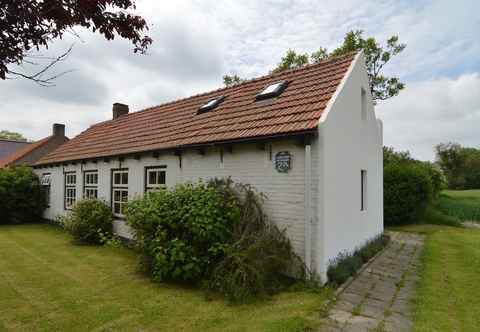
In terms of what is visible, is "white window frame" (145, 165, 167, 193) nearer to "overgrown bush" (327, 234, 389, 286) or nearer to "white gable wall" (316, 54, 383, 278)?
"white gable wall" (316, 54, 383, 278)

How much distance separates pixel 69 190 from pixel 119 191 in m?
4.91

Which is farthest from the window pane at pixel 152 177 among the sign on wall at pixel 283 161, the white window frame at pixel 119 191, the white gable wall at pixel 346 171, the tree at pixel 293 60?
the tree at pixel 293 60

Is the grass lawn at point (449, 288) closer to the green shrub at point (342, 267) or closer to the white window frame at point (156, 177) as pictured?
the green shrub at point (342, 267)

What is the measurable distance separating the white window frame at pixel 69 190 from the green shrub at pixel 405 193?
48.0 ft

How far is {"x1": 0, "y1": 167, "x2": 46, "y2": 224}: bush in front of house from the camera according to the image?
50.4 feet

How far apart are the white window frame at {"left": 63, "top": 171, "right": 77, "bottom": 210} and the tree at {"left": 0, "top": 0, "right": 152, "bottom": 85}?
38.5 feet

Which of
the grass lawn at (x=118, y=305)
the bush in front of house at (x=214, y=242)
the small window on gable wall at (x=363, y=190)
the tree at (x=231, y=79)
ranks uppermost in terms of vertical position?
the tree at (x=231, y=79)

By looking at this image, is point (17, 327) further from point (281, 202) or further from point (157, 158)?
point (157, 158)

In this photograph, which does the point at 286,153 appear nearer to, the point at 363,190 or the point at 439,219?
the point at 363,190

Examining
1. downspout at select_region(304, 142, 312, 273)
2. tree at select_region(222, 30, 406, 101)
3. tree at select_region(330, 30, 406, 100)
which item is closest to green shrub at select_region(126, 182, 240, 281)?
downspout at select_region(304, 142, 312, 273)

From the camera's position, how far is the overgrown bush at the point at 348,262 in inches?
232

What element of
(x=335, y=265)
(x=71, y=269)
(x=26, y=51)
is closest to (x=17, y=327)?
(x=71, y=269)

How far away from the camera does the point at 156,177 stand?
9.41 meters

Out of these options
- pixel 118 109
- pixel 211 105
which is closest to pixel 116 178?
pixel 211 105
